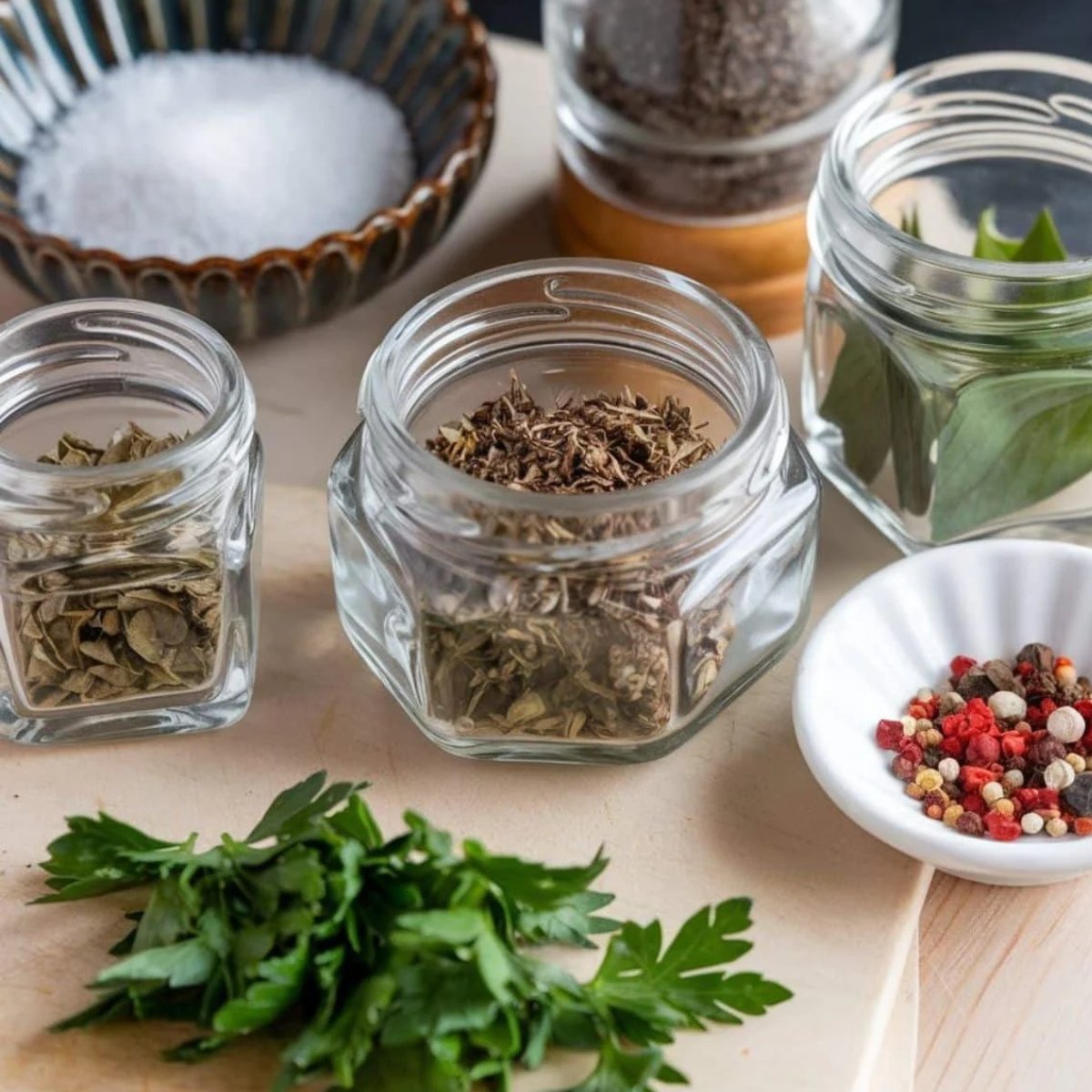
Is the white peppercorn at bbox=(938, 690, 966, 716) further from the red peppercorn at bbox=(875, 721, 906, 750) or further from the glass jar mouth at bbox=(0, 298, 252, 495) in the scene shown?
the glass jar mouth at bbox=(0, 298, 252, 495)

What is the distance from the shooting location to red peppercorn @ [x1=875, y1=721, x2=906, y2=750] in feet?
4.38

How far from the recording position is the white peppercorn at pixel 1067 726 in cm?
132

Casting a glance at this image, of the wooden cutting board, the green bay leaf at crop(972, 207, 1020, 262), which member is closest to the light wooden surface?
the wooden cutting board

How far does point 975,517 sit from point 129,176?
2.76ft

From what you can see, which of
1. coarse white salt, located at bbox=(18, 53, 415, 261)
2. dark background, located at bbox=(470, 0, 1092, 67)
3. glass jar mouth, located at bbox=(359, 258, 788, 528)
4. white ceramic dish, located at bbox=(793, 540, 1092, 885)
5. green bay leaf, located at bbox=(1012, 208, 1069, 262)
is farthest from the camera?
dark background, located at bbox=(470, 0, 1092, 67)

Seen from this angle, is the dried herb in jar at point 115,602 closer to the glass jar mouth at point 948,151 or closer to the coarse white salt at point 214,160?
the coarse white salt at point 214,160

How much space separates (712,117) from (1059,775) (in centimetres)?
66

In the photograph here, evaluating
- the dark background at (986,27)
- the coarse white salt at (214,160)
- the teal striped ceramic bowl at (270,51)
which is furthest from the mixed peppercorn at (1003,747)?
the dark background at (986,27)

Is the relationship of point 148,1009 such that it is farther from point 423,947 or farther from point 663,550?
point 663,550

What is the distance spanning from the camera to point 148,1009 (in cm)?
118

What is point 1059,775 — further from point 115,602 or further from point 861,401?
point 115,602

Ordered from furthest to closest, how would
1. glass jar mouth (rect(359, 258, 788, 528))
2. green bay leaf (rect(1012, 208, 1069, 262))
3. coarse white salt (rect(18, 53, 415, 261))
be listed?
1. coarse white salt (rect(18, 53, 415, 261))
2. green bay leaf (rect(1012, 208, 1069, 262))
3. glass jar mouth (rect(359, 258, 788, 528))

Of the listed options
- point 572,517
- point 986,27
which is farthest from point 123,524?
point 986,27

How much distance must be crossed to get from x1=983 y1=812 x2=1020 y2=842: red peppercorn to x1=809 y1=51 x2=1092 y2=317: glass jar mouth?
0.38 metres
